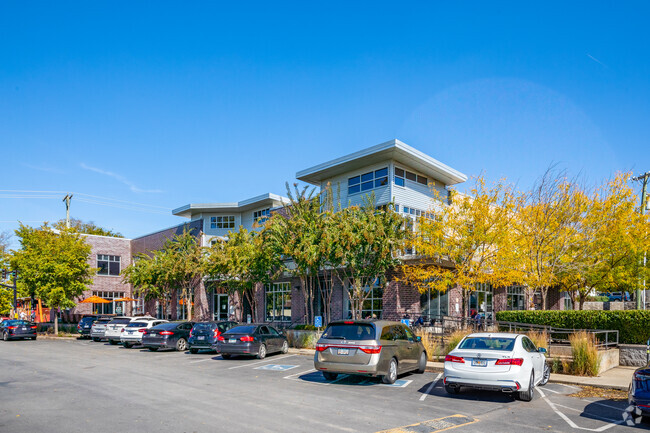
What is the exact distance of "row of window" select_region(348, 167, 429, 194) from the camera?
30072 mm

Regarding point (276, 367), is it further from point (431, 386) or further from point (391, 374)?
point (431, 386)

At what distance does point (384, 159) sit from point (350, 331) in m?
17.4

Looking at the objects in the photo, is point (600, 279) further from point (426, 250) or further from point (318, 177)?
point (318, 177)

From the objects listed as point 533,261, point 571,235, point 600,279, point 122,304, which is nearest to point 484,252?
point 533,261

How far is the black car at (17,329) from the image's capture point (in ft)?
108

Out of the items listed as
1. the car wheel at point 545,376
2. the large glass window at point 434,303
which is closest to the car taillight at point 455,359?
the car wheel at point 545,376

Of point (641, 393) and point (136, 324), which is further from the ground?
point (641, 393)

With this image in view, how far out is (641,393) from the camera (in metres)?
9.04

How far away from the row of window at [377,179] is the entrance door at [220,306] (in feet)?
48.3

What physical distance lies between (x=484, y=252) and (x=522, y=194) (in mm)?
3539

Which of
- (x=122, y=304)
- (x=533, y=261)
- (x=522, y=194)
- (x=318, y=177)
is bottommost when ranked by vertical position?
(x=122, y=304)

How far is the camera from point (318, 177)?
34188 mm

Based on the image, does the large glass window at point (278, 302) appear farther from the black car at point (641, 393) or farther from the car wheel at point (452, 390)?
the black car at point (641, 393)

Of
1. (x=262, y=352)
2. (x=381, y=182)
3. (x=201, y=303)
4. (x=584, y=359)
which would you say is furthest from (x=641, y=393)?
(x=201, y=303)
